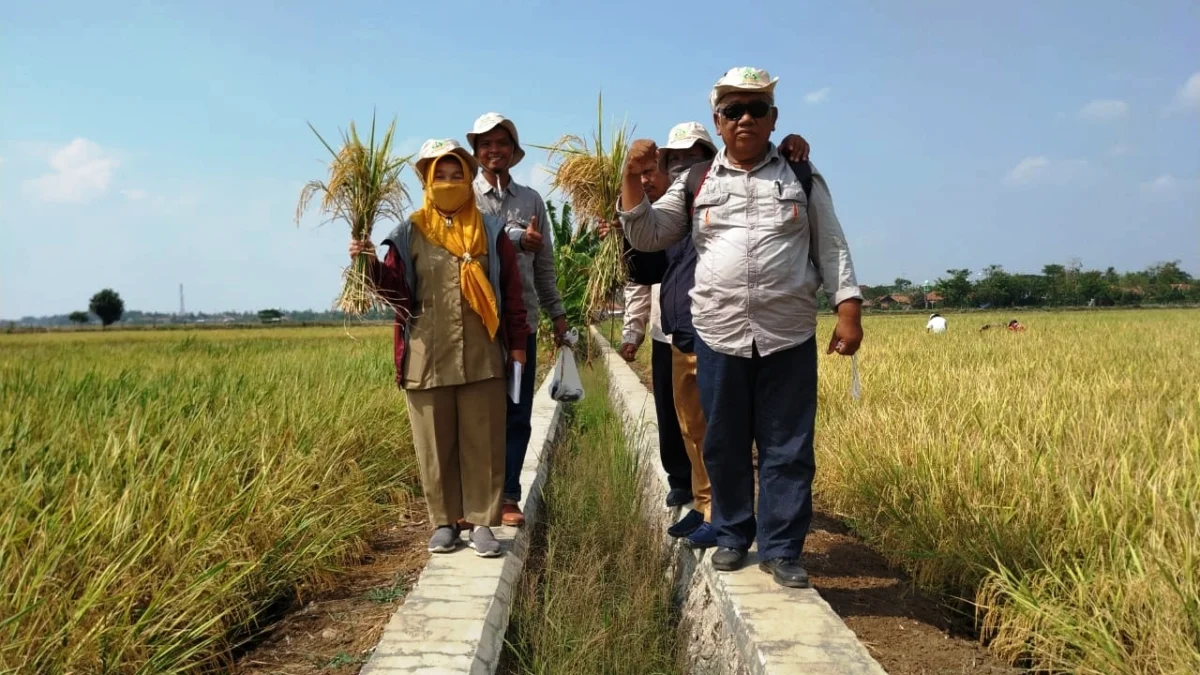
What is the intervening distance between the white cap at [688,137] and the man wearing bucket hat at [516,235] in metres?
0.70

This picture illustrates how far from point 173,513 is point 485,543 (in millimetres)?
1149

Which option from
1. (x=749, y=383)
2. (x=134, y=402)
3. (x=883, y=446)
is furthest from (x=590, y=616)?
(x=134, y=402)

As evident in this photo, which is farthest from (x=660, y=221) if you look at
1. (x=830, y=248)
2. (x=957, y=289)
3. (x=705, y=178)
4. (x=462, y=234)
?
(x=957, y=289)

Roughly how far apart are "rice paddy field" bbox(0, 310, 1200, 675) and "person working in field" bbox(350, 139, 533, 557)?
0.49 meters

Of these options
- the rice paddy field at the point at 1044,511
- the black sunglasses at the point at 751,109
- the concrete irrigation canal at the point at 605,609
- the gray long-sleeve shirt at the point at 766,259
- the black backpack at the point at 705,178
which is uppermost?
the black sunglasses at the point at 751,109

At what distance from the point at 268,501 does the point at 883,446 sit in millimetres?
2692

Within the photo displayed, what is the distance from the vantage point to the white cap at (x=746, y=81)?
8.71 feet

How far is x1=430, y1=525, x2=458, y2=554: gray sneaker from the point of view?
10.6 ft

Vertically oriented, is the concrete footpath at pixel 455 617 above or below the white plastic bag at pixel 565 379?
below

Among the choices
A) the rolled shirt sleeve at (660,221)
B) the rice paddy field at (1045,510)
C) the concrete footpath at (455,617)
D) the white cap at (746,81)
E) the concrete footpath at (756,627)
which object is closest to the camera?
the rice paddy field at (1045,510)

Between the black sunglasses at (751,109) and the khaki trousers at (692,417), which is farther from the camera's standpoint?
the khaki trousers at (692,417)

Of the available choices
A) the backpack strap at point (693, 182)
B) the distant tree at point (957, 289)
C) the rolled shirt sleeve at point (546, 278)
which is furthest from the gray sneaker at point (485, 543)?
the distant tree at point (957, 289)

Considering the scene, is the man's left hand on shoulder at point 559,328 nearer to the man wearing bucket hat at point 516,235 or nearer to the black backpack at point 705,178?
the man wearing bucket hat at point 516,235

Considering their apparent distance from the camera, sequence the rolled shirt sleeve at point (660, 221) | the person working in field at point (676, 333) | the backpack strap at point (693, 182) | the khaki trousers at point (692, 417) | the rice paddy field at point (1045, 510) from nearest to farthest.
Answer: the rice paddy field at point (1045, 510) → the rolled shirt sleeve at point (660, 221) → the backpack strap at point (693, 182) → the person working in field at point (676, 333) → the khaki trousers at point (692, 417)
